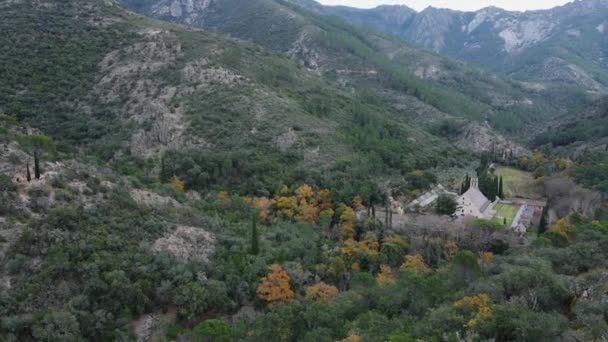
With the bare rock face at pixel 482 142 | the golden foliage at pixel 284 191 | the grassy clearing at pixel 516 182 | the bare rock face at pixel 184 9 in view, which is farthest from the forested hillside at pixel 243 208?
the bare rock face at pixel 184 9

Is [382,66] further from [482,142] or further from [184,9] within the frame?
[184,9]

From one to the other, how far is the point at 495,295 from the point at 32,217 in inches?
1095

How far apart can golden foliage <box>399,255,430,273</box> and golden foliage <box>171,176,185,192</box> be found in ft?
75.9

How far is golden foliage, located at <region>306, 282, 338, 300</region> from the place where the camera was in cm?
3309

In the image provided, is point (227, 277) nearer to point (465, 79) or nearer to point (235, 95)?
point (235, 95)

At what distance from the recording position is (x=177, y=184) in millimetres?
51344

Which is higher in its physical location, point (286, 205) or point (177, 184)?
point (177, 184)

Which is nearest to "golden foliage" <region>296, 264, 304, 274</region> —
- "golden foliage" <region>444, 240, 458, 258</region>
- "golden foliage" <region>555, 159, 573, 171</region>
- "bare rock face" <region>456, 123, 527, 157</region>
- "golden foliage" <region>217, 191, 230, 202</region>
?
"golden foliage" <region>444, 240, 458, 258</region>

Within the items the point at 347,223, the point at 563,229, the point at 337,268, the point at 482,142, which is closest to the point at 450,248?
the point at 563,229

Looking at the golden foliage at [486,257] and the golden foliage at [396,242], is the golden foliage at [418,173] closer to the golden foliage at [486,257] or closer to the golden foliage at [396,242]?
the golden foliage at [396,242]

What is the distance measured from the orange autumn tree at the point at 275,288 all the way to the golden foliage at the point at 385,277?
6.23m

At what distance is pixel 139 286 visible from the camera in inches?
1230

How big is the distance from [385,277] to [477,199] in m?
24.6

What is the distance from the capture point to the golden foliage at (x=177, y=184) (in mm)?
50219
